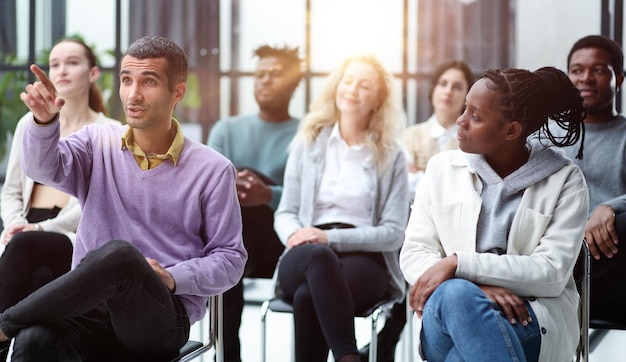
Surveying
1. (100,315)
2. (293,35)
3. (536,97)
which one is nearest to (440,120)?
(293,35)

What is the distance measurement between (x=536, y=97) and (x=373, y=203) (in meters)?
0.96

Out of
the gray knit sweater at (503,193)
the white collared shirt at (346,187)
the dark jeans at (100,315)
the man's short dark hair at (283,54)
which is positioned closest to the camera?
the dark jeans at (100,315)

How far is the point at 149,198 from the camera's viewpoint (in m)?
2.12

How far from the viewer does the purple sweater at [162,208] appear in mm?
2113

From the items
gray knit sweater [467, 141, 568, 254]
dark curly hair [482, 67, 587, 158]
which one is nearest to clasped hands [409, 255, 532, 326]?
gray knit sweater [467, 141, 568, 254]

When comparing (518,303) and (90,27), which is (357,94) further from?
(90,27)

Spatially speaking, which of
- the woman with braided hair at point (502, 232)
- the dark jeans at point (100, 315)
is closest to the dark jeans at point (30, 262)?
the dark jeans at point (100, 315)

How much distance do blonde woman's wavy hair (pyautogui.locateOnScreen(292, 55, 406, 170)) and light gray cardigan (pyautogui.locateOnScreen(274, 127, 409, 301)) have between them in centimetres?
4

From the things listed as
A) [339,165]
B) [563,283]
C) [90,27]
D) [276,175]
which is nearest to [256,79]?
[276,175]

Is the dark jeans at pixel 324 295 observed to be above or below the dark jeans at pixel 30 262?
below

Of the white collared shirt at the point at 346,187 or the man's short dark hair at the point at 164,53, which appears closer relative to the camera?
the man's short dark hair at the point at 164,53

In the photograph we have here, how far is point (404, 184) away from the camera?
9.89ft

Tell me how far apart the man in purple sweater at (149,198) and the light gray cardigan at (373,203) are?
759 mm

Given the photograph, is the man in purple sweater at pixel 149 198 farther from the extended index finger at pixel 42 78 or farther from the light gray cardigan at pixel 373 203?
the light gray cardigan at pixel 373 203
